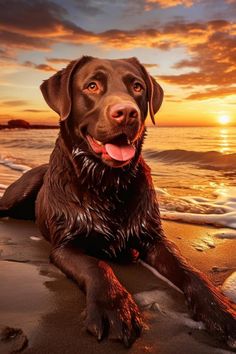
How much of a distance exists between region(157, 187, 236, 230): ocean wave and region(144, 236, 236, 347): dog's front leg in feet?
6.72

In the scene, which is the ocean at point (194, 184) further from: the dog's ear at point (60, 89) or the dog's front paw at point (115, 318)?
the dog's front paw at point (115, 318)

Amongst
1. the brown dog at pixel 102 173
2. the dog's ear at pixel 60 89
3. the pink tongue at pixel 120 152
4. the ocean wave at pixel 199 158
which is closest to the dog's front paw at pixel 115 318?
the brown dog at pixel 102 173

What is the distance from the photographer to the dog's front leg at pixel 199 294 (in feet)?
8.14

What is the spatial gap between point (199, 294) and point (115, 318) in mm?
634

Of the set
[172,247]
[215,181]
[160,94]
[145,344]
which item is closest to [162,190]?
[215,181]

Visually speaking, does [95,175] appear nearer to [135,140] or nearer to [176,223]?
[135,140]

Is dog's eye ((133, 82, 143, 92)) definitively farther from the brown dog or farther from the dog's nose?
the dog's nose

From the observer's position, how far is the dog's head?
3312 millimetres

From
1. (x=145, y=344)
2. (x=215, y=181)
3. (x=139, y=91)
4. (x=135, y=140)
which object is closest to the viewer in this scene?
(x=145, y=344)

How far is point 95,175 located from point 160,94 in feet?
3.71

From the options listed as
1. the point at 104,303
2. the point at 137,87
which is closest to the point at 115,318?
the point at 104,303

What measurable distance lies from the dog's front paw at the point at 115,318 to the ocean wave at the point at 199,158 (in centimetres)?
1020

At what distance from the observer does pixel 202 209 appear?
20.3 feet

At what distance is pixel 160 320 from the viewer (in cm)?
260
